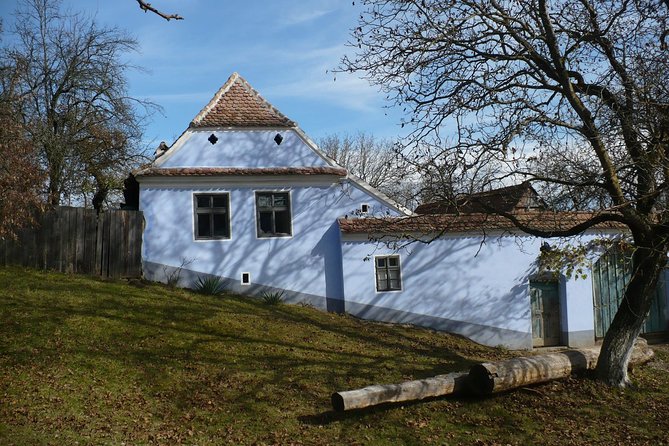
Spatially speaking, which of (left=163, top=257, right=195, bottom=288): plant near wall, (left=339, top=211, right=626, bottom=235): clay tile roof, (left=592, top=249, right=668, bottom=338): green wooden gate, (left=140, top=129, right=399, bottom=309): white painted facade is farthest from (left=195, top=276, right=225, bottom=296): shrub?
(left=592, top=249, right=668, bottom=338): green wooden gate

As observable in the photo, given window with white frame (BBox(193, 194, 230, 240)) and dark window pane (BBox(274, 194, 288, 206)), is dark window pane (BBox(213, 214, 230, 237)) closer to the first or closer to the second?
window with white frame (BBox(193, 194, 230, 240))

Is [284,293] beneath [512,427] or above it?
above

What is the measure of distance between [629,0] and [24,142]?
11110 millimetres

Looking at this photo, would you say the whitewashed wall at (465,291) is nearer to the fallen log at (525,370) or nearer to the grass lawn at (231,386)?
the grass lawn at (231,386)

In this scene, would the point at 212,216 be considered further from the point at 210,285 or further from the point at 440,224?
the point at 440,224

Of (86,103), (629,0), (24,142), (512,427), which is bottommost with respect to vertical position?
(512,427)

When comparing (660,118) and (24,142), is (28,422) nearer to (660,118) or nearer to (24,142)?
(24,142)

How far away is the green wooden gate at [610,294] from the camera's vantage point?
20.1 metres

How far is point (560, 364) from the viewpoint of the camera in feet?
41.1

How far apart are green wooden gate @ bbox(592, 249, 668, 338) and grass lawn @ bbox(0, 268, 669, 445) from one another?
438 centimetres

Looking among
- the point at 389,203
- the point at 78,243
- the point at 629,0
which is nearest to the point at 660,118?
the point at 629,0

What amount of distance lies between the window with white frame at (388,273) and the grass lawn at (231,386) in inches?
143

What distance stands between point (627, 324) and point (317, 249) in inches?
387

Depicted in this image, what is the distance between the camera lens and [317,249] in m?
19.9
